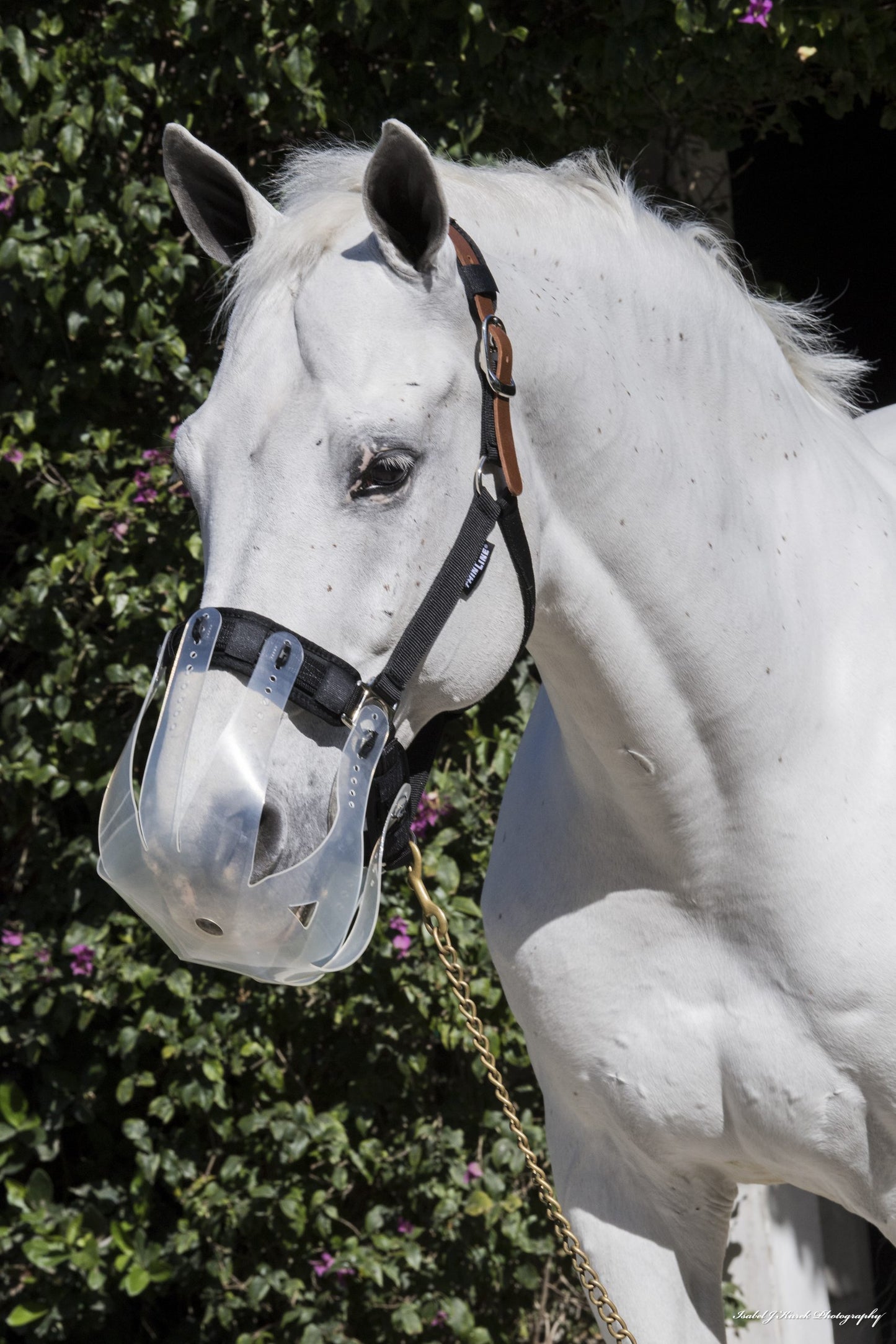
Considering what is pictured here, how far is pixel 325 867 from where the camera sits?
3.50 feet

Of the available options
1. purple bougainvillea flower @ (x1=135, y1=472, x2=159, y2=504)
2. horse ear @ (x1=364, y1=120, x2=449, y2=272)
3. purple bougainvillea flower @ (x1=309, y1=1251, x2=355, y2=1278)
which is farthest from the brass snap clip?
purple bougainvillea flower @ (x1=309, y1=1251, x2=355, y2=1278)

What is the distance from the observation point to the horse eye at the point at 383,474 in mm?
1051

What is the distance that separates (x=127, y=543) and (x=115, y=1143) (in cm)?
132

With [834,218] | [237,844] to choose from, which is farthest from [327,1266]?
[834,218]

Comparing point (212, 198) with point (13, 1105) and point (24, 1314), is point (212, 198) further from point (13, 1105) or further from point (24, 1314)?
point (24, 1314)

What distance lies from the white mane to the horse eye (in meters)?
0.19

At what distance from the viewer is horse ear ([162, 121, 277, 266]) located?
3.98ft

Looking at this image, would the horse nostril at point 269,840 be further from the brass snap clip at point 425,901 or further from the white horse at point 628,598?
the brass snap clip at point 425,901

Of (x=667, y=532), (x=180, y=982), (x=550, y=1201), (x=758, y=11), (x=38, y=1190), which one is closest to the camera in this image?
(x=667, y=532)

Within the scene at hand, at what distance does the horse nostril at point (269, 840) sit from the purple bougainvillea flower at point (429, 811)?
4.85ft

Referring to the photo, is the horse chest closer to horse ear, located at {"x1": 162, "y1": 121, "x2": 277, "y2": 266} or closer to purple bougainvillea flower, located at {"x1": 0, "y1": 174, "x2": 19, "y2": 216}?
horse ear, located at {"x1": 162, "y1": 121, "x2": 277, "y2": 266}

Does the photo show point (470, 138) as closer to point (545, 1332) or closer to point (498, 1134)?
point (498, 1134)

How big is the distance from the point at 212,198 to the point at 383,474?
1.42 feet

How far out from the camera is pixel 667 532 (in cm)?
123
